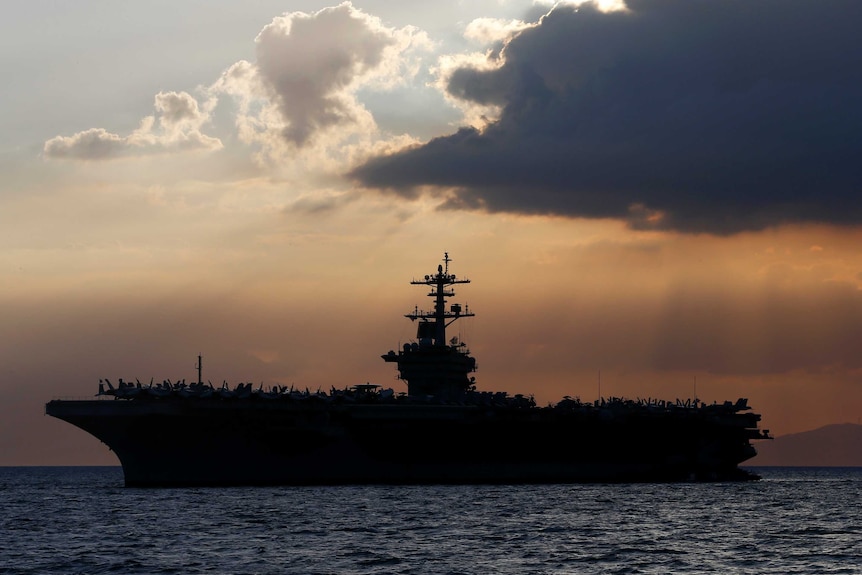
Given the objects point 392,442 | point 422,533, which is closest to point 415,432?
point 392,442

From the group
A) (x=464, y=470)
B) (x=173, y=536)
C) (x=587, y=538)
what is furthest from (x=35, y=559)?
(x=464, y=470)

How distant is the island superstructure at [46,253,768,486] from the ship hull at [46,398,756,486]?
0.20 feet

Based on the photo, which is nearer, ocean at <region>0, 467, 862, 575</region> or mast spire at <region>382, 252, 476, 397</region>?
ocean at <region>0, 467, 862, 575</region>

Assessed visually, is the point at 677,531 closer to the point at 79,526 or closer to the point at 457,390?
the point at 79,526

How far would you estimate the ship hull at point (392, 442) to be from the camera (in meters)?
53.9

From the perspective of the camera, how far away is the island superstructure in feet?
178

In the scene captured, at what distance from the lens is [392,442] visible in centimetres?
5891

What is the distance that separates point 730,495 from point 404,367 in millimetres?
17777

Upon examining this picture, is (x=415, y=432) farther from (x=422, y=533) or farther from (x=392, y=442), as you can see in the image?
(x=422, y=533)

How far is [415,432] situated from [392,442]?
1.19 metres

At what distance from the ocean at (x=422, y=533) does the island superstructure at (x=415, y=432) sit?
1.89 meters

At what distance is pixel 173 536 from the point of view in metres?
37.0

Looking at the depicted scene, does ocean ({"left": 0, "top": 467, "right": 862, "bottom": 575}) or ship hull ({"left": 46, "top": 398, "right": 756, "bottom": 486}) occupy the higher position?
ship hull ({"left": 46, "top": 398, "right": 756, "bottom": 486})

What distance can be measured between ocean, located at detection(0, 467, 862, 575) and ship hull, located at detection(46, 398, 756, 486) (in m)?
1.78
